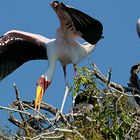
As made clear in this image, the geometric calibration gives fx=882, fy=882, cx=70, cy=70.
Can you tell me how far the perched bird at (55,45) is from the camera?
9227 mm

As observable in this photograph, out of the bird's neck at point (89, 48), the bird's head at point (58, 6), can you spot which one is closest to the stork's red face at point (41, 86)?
the bird's neck at point (89, 48)

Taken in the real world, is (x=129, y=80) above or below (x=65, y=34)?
below

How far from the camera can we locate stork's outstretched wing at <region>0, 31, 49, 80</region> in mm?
10133

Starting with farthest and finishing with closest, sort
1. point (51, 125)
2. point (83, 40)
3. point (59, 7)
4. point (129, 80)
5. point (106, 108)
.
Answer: point (83, 40)
point (59, 7)
point (129, 80)
point (106, 108)
point (51, 125)

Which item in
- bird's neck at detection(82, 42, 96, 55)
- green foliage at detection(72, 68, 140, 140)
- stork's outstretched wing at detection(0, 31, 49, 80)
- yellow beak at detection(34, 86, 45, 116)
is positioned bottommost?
green foliage at detection(72, 68, 140, 140)

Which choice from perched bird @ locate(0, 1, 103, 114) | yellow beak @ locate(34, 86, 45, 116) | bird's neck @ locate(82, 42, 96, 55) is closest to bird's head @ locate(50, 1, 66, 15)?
perched bird @ locate(0, 1, 103, 114)

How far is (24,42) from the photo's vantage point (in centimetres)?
1026

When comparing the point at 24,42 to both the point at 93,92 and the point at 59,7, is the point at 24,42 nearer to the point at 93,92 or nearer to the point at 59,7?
the point at 59,7

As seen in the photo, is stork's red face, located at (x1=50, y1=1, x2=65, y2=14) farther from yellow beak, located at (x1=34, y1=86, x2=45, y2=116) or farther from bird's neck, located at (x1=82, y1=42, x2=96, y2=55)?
yellow beak, located at (x1=34, y1=86, x2=45, y2=116)

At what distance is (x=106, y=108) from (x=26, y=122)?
784 millimetres

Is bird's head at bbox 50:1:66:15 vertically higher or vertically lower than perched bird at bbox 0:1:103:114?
higher

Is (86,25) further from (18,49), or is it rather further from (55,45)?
(18,49)

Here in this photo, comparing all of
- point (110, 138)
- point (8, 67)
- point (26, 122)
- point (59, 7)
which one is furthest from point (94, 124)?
point (8, 67)

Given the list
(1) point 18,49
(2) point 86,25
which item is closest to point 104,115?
(2) point 86,25
